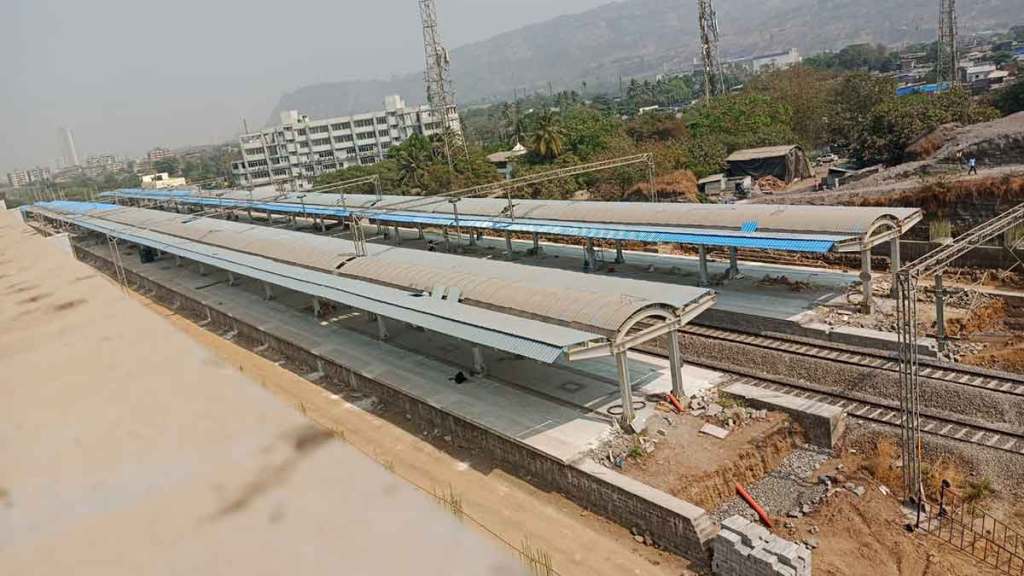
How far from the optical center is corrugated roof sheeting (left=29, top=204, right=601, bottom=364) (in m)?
12.7

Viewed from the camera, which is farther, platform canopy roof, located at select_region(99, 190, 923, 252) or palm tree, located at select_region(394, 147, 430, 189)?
palm tree, located at select_region(394, 147, 430, 189)

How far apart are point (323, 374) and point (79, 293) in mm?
14474

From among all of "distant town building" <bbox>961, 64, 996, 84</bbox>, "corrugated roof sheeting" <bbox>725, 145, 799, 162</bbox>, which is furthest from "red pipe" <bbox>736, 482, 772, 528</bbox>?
"distant town building" <bbox>961, 64, 996, 84</bbox>

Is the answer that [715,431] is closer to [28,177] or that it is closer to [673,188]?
[673,188]

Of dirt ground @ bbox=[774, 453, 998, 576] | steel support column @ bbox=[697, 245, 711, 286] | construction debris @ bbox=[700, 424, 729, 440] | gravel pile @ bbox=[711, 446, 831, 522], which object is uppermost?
steel support column @ bbox=[697, 245, 711, 286]

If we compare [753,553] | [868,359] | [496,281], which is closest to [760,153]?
[868,359]

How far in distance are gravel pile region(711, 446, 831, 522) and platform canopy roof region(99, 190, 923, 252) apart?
6016 millimetres

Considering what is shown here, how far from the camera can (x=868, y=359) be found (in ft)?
48.7

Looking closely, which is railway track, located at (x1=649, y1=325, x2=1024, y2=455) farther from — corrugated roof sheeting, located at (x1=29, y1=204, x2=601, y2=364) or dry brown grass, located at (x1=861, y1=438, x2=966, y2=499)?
corrugated roof sheeting, located at (x1=29, y1=204, x2=601, y2=364)

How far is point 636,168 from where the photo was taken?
117ft

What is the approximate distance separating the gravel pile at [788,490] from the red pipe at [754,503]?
3.0 inches

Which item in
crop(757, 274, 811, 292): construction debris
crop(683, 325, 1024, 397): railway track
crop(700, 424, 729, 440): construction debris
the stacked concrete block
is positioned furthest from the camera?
crop(757, 274, 811, 292): construction debris

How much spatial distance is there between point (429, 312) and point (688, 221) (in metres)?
8.80

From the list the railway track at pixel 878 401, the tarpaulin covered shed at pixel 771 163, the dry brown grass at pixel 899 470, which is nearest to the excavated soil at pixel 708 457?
the dry brown grass at pixel 899 470
